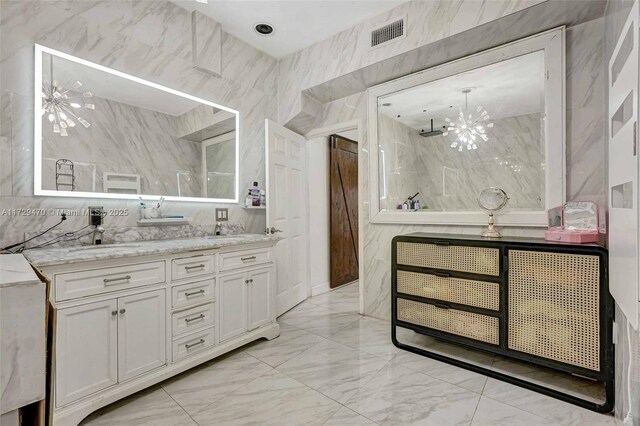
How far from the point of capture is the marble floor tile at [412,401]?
66.7 inches

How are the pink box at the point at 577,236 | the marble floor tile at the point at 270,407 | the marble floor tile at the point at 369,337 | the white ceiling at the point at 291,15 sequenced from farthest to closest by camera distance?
the white ceiling at the point at 291,15 < the marble floor tile at the point at 369,337 < the pink box at the point at 577,236 < the marble floor tile at the point at 270,407

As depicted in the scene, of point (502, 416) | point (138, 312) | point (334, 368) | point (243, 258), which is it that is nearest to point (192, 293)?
point (138, 312)

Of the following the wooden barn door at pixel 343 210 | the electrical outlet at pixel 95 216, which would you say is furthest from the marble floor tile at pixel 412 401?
the wooden barn door at pixel 343 210

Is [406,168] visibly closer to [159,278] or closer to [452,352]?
[452,352]

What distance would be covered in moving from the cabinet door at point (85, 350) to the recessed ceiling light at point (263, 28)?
2715mm

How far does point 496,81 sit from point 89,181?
3.30 meters

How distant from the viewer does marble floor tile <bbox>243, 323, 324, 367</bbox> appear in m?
2.42

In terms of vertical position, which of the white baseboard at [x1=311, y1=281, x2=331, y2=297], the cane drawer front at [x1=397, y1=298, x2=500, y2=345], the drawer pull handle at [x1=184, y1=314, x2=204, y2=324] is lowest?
the white baseboard at [x1=311, y1=281, x2=331, y2=297]

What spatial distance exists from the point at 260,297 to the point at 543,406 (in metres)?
2.11

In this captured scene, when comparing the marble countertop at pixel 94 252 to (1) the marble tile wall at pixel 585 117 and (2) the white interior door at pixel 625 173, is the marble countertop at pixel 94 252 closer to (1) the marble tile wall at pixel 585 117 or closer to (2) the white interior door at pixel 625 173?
(2) the white interior door at pixel 625 173

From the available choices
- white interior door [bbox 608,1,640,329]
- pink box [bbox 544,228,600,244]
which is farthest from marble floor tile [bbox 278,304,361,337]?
white interior door [bbox 608,1,640,329]

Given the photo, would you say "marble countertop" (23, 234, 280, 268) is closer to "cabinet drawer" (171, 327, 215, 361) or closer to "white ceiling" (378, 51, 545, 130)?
"cabinet drawer" (171, 327, 215, 361)

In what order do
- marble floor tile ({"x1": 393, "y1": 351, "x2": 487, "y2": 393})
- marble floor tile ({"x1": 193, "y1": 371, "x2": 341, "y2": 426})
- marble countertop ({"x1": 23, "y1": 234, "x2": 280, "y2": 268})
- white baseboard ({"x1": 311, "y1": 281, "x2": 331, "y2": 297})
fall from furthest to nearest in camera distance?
1. white baseboard ({"x1": 311, "y1": 281, "x2": 331, "y2": 297})
2. marble floor tile ({"x1": 393, "y1": 351, "x2": 487, "y2": 393})
3. marble floor tile ({"x1": 193, "y1": 371, "x2": 341, "y2": 426})
4. marble countertop ({"x1": 23, "y1": 234, "x2": 280, "y2": 268})

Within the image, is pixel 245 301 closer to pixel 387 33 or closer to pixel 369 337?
pixel 369 337
